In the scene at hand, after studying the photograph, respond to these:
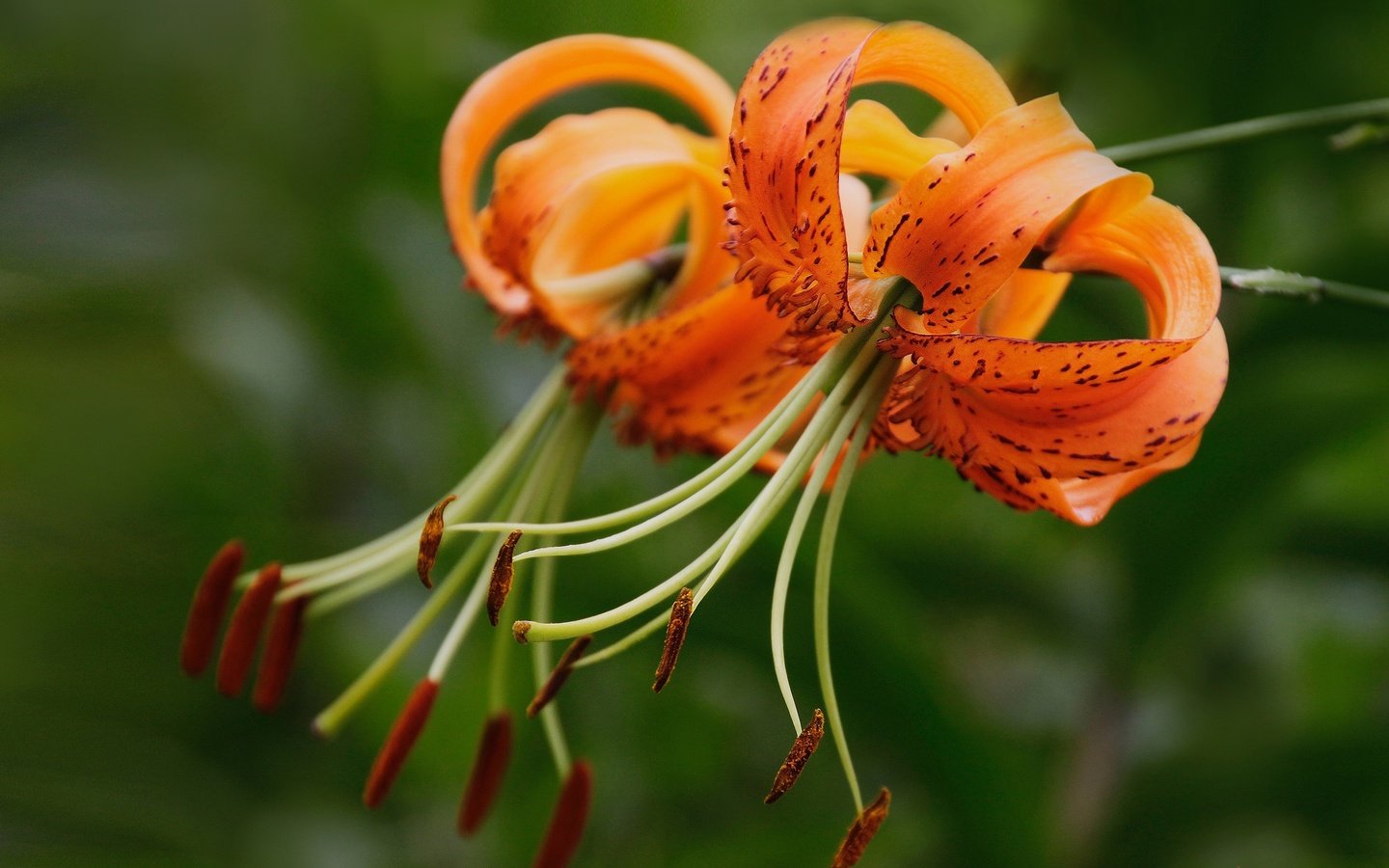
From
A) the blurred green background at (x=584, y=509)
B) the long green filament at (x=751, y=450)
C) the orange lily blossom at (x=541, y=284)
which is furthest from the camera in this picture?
the blurred green background at (x=584, y=509)

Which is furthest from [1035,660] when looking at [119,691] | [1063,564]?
[119,691]

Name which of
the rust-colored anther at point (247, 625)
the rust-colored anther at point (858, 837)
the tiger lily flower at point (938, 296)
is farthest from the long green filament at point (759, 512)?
the rust-colored anther at point (247, 625)

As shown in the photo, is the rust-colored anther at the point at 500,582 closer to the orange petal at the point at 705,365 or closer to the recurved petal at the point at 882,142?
the orange petal at the point at 705,365

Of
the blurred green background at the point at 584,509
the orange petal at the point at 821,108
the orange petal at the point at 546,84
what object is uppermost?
the orange petal at the point at 546,84

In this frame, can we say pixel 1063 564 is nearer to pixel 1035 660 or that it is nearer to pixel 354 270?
pixel 1035 660

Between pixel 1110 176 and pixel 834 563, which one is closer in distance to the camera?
pixel 1110 176

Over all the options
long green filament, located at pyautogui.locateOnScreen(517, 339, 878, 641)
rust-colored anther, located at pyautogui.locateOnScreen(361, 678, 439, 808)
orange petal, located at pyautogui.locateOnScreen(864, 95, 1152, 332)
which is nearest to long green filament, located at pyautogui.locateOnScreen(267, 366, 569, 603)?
rust-colored anther, located at pyautogui.locateOnScreen(361, 678, 439, 808)

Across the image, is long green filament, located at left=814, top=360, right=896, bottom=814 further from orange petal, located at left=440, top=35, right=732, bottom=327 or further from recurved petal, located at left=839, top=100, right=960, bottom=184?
orange petal, located at left=440, top=35, right=732, bottom=327
